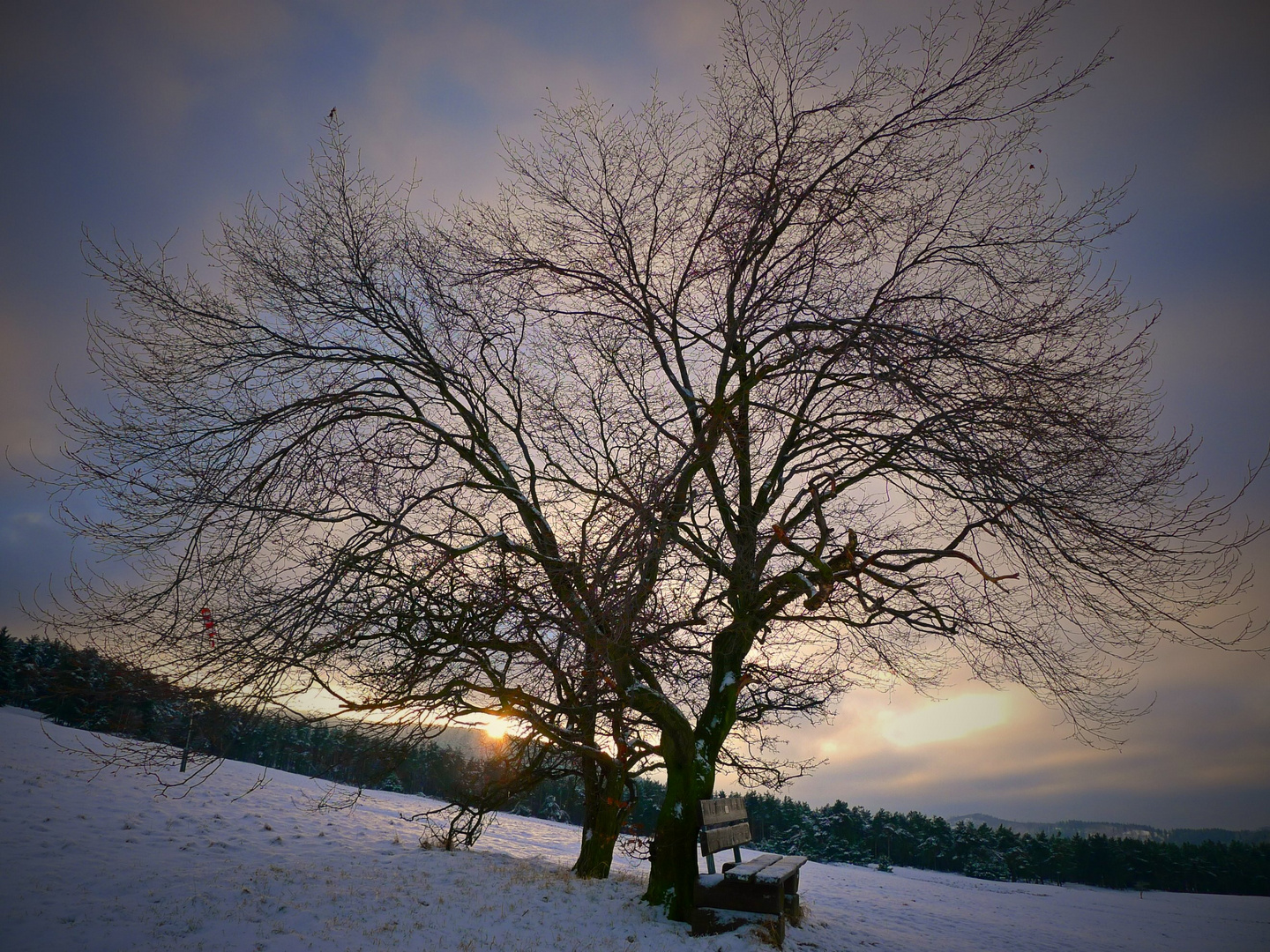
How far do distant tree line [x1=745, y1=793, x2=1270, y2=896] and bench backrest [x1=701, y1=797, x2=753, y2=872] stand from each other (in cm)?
2907

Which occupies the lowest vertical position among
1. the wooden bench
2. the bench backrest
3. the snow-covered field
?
the snow-covered field

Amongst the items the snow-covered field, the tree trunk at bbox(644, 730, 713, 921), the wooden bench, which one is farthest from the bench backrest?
the snow-covered field

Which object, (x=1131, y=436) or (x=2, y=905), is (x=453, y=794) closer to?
(x=2, y=905)

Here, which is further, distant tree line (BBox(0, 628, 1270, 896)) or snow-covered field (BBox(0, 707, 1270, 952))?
distant tree line (BBox(0, 628, 1270, 896))

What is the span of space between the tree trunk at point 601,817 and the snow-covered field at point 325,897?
54 centimetres

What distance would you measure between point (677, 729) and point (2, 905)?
7.16 meters

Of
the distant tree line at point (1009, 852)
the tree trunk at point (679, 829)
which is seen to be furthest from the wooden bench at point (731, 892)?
the distant tree line at point (1009, 852)

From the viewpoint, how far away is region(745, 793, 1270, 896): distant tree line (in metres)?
35.7

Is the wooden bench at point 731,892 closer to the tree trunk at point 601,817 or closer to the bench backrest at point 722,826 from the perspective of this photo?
the bench backrest at point 722,826

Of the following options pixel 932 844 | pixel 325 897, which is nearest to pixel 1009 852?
pixel 932 844

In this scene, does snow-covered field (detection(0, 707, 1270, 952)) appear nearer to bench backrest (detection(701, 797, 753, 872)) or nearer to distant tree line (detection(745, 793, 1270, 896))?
bench backrest (detection(701, 797, 753, 872))

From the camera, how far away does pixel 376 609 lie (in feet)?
20.1

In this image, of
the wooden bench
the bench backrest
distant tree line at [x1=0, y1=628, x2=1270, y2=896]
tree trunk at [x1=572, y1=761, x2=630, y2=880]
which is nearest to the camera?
the wooden bench

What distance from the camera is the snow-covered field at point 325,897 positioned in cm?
627
